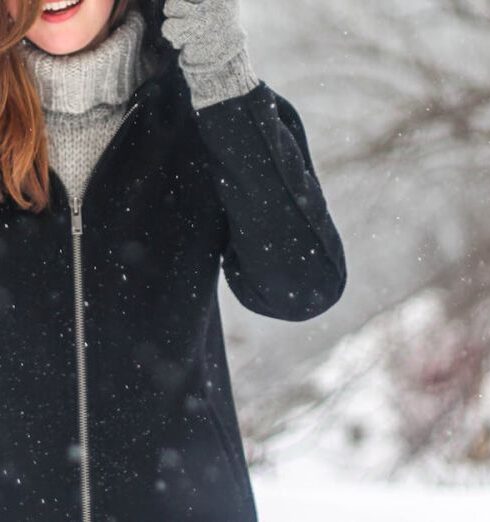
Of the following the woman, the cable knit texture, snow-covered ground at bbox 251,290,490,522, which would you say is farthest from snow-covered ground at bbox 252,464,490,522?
the cable knit texture

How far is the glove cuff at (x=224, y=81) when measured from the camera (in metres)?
1.17

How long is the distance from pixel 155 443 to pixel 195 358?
0.10 meters

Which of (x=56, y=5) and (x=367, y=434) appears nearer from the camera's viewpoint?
(x=56, y=5)

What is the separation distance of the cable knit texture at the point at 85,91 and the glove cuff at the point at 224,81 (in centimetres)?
10

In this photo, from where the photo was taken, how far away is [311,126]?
3.38 metres

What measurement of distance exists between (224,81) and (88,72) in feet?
0.51

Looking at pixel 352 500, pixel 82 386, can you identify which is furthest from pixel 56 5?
pixel 352 500

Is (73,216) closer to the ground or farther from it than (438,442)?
farther from it

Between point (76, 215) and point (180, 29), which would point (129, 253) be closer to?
point (76, 215)

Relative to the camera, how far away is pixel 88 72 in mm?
1202

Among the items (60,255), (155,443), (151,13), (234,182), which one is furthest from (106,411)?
(151,13)

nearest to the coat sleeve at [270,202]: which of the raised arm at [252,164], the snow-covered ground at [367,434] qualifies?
the raised arm at [252,164]

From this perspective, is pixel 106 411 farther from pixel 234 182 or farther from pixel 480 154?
pixel 480 154

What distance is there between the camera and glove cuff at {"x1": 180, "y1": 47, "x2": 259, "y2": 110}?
117cm
